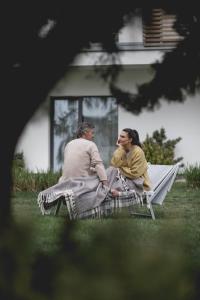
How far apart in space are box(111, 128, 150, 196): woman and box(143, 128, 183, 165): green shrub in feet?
24.6

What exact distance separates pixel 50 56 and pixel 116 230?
1370 mm

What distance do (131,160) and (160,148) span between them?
7.91 m

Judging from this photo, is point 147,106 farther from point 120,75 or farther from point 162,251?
point 162,251

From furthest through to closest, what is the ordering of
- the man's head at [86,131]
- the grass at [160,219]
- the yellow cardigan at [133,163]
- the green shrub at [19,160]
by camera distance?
the green shrub at [19,160] < the yellow cardigan at [133,163] < the man's head at [86,131] < the grass at [160,219]

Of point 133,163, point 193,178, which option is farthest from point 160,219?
point 193,178

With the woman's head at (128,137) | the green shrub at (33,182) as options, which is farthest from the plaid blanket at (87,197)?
the green shrub at (33,182)

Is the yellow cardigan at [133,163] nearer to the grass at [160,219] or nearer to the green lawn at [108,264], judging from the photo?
the grass at [160,219]

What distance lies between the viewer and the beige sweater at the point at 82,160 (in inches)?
424

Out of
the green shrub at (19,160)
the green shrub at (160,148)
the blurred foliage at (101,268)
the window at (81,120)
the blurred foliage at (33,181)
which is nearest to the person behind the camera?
the blurred foliage at (101,268)

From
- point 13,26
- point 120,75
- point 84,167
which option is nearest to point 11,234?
point 13,26

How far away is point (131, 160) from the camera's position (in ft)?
37.0

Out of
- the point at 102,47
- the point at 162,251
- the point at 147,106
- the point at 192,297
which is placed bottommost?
the point at 192,297

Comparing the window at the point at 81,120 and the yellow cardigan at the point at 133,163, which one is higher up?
the window at the point at 81,120

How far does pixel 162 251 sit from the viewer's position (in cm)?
162
